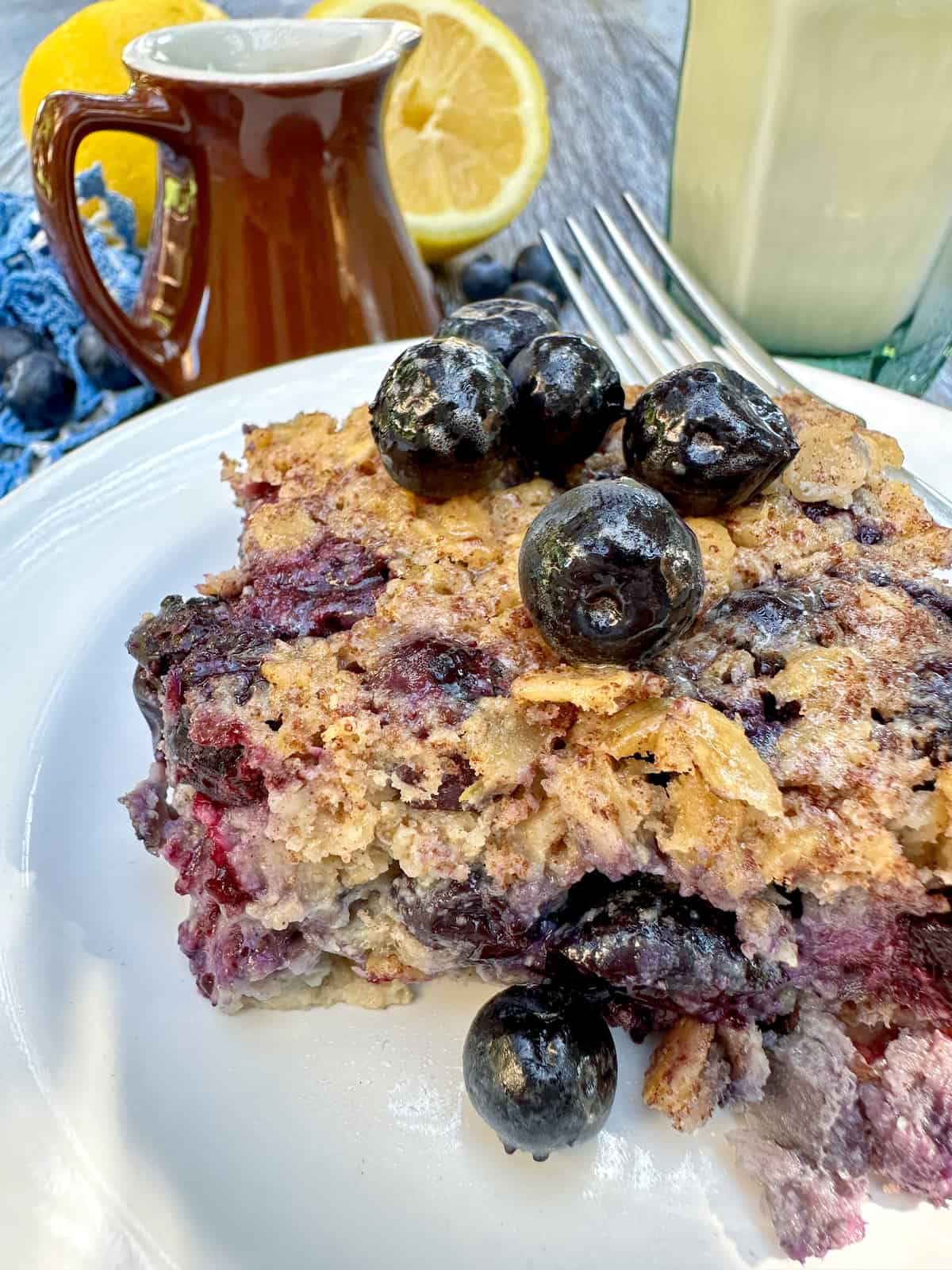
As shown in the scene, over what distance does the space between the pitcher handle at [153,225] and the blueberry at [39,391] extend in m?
0.23

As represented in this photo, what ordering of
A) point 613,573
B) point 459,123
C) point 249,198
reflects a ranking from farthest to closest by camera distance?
point 459,123 → point 249,198 → point 613,573

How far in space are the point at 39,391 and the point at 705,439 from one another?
1.84 metres

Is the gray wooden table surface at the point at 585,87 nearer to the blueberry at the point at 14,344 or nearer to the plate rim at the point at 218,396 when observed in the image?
the plate rim at the point at 218,396

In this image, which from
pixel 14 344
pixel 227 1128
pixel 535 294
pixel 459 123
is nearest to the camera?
pixel 227 1128

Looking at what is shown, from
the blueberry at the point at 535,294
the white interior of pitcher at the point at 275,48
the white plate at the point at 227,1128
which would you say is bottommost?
the white plate at the point at 227,1128

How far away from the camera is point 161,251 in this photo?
2.41 metres

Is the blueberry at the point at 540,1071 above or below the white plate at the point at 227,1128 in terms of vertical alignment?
above

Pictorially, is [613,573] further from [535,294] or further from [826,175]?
[535,294]

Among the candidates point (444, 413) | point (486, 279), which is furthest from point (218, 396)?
point (486, 279)

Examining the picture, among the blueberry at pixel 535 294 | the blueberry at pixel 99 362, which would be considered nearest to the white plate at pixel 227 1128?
the blueberry at pixel 99 362

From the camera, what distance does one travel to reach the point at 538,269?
308 cm

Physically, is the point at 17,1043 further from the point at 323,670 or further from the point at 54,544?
the point at 54,544

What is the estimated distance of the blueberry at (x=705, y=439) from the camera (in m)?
1.40

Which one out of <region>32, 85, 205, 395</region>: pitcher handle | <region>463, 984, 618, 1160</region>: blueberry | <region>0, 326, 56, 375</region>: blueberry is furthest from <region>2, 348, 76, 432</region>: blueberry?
<region>463, 984, 618, 1160</region>: blueberry
